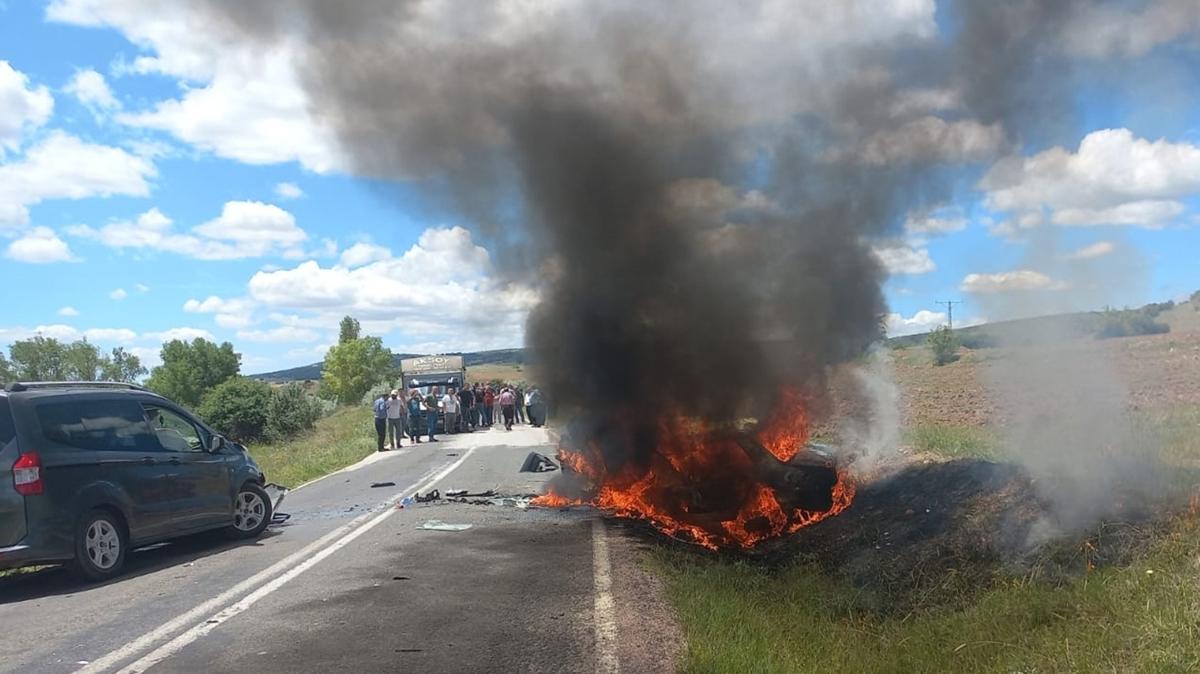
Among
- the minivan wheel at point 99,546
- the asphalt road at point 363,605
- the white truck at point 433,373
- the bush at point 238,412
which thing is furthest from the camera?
the bush at point 238,412

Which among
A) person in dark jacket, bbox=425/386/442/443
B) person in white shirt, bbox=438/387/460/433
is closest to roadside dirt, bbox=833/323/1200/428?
person in dark jacket, bbox=425/386/442/443

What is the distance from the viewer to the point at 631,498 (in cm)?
1138

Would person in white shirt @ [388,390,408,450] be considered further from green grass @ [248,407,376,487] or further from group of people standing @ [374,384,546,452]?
green grass @ [248,407,376,487]

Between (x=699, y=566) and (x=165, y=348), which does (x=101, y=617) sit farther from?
(x=165, y=348)

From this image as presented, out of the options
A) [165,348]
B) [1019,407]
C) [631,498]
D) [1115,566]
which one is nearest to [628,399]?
[631,498]

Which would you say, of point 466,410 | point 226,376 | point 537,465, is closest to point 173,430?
point 537,465

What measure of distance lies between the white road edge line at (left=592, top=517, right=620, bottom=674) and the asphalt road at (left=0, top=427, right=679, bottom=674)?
0.02 m

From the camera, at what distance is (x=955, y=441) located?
1327 cm

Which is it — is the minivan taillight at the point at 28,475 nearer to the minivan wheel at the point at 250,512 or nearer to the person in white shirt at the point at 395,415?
the minivan wheel at the point at 250,512

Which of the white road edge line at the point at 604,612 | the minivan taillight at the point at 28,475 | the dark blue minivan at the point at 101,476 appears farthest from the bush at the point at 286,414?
the white road edge line at the point at 604,612

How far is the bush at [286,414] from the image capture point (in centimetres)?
3499

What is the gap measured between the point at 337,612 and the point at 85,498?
2.89m

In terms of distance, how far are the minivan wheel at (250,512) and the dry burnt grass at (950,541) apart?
13.1 ft

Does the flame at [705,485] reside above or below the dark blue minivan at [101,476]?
below
